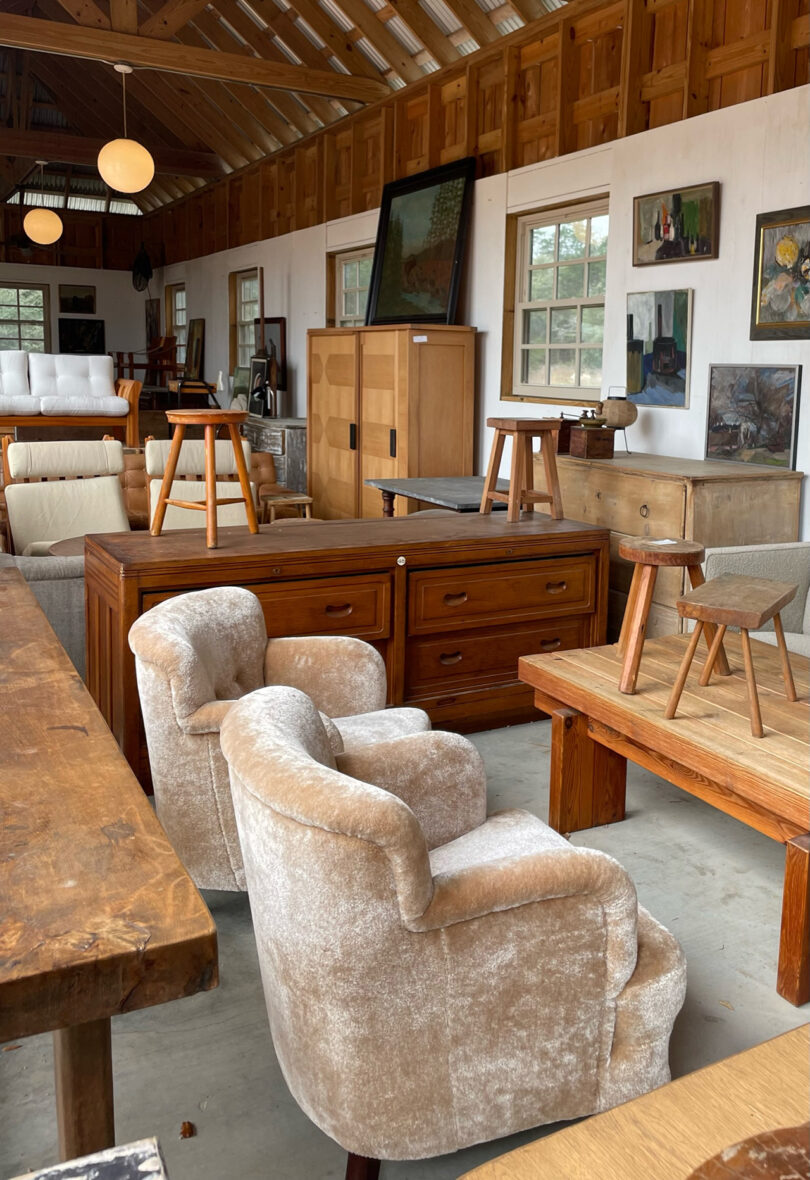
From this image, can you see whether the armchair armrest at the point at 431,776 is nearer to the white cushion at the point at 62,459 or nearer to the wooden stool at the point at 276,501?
the white cushion at the point at 62,459

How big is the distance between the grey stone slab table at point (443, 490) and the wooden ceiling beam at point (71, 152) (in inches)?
280

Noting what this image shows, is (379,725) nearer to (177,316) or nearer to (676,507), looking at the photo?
(676,507)

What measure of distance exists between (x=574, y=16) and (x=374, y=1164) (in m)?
6.31

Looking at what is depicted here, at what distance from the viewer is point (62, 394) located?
9.41 meters

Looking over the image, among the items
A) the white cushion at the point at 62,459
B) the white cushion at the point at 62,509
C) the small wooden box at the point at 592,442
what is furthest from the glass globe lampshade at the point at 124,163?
the small wooden box at the point at 592,442

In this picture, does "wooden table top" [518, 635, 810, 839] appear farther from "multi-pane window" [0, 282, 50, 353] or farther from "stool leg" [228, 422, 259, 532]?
"multi-pane window" [0, 282, 50, 353]

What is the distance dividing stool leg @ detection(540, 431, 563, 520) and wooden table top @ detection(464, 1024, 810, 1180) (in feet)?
11.3

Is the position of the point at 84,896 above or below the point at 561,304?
below

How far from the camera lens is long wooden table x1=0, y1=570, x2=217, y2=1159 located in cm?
114

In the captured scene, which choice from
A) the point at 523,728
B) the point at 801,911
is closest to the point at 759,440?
the point at 523,728

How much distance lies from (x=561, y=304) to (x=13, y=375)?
5.27 meters

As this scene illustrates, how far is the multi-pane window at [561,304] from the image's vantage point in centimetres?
636

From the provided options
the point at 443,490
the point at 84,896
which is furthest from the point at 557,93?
the point at 84,896

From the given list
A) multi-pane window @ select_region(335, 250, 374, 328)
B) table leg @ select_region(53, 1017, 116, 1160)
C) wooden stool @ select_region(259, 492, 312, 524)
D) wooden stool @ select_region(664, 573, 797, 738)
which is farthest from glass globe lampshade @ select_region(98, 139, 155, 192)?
table leg @ select_region(53, 1017, 116, 1160)
